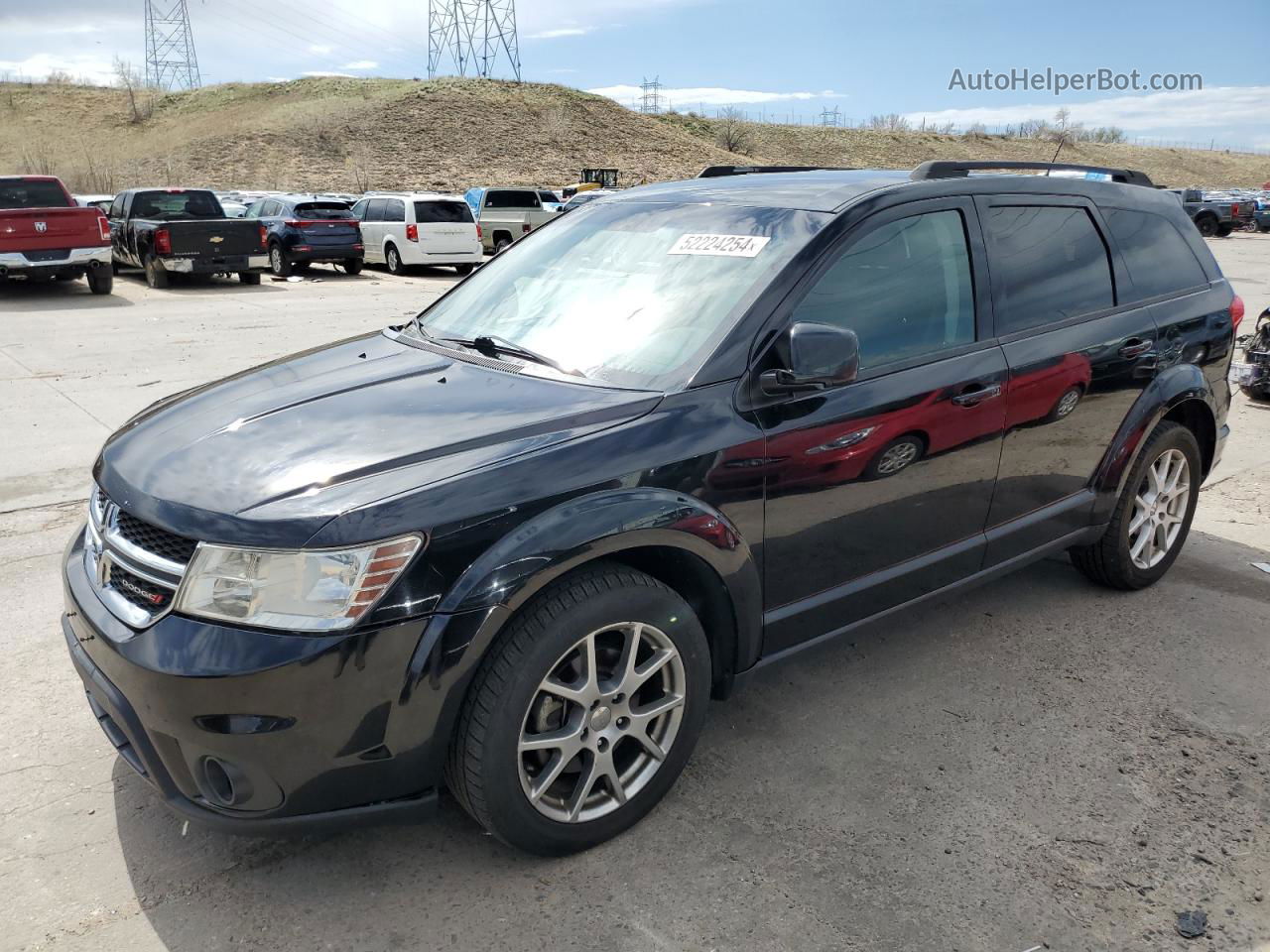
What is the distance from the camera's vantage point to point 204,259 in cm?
1662

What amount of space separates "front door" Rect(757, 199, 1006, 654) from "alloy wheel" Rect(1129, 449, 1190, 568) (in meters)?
1.27

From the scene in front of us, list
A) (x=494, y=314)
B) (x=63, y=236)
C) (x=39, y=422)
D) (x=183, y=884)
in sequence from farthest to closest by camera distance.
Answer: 1. (x=63, y=236)
2. (x=39, y=422)
3. (x=494, y=314)
4. (x=183, y=884)

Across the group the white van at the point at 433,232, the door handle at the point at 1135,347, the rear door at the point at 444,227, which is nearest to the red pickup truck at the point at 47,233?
the white van at the point at 433,232

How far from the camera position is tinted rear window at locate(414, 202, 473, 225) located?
19953 millimetres

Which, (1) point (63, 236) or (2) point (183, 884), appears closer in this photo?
(2) point (183, 884)

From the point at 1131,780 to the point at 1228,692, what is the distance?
0.87 meters

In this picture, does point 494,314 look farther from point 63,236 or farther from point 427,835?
point 63,236

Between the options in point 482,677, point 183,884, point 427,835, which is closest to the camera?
point 482,677

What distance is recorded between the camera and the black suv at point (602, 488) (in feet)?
7.38

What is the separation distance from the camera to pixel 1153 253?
427 cm

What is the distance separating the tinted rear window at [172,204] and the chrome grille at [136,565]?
17122mm

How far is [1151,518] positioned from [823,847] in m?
2.61

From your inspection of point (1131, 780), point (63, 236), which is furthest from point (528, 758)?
point (63, 236)

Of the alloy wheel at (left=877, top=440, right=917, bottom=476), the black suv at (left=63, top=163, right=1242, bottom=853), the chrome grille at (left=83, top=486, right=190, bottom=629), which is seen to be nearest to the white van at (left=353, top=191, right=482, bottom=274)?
the black suv at (left=63, top=163, right=1242, bottom=853)
